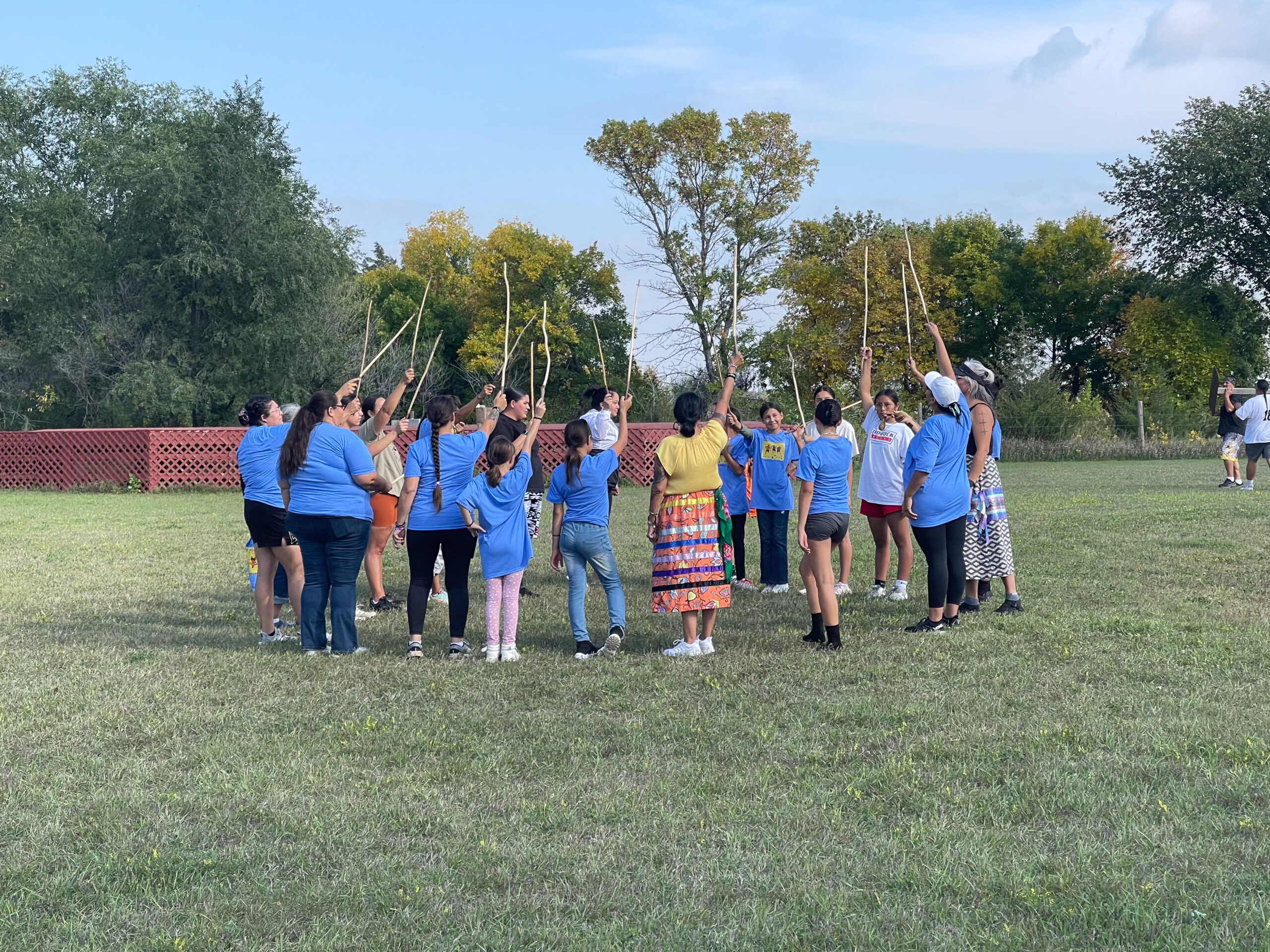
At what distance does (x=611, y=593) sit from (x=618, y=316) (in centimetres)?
3794

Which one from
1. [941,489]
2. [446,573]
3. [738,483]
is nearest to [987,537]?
[941,489]

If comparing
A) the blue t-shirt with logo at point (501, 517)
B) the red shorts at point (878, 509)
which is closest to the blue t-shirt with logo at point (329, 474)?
the blue t-shirt with logo at point (501, 517)

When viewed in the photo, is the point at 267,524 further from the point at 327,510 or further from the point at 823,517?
the point at 823,517

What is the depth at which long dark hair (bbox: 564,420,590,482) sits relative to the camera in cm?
762

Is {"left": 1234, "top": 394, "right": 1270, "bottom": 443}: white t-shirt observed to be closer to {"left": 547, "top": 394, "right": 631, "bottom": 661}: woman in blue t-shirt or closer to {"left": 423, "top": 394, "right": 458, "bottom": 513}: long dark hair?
{"left": 547, "top": 394, "right": 631, "bottom": 661}: woman in blue t-shirt

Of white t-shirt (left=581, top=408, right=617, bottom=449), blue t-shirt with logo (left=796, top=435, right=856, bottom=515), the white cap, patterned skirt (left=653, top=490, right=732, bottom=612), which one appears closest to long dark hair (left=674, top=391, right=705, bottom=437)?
patterned skirt (left=653, top=490, right=732, bottom=612)

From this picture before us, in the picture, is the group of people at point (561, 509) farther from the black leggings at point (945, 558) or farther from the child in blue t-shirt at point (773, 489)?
the child in blue t-shirt at point (773, 489)

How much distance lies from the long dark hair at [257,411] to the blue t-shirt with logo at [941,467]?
447 centimetres

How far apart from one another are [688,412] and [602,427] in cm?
277

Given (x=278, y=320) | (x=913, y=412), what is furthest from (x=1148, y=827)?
(x=913, y=412)

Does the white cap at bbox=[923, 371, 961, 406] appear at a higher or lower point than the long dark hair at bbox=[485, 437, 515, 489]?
higher

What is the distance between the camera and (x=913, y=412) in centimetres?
4822

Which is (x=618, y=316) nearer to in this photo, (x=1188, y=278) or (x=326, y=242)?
(x=326, y=242)

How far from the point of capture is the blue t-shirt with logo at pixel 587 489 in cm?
769
